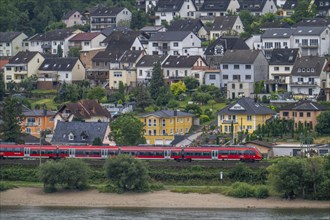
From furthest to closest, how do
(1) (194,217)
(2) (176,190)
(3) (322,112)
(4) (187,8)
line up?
(4) (187,8)
(3) (322,112)
(2) (176,190)
(1) (194,217)

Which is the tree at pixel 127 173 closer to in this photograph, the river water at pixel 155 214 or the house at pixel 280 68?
the river water at pixel 155 214

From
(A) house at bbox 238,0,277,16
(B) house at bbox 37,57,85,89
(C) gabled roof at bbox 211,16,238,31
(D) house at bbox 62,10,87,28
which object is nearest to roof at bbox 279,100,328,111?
(B) house at bbox 37,57,85,89

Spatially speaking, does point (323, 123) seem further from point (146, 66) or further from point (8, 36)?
point (8, 36)

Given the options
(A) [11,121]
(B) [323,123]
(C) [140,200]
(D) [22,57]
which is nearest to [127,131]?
(A) [11,121]

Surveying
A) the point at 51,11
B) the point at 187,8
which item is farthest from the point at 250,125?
the point at 51,11

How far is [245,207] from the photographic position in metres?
68.1

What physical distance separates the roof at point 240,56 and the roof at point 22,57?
13.6 metres

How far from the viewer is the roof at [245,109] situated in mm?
80375

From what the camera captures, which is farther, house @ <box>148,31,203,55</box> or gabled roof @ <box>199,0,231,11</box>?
gabled roof @ <box>199,0,231,11</box>

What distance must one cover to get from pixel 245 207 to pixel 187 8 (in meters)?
41.4

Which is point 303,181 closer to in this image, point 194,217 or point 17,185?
point 194,217

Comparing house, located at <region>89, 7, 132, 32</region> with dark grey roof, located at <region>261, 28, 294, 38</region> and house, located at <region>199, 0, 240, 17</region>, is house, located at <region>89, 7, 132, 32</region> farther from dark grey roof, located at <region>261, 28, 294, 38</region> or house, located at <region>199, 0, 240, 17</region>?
dark grey roof, located at <region>261, 28, 294, 38</region>

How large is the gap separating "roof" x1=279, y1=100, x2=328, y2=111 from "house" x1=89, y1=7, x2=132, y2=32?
29.2 metres

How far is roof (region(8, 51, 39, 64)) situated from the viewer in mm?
97625
